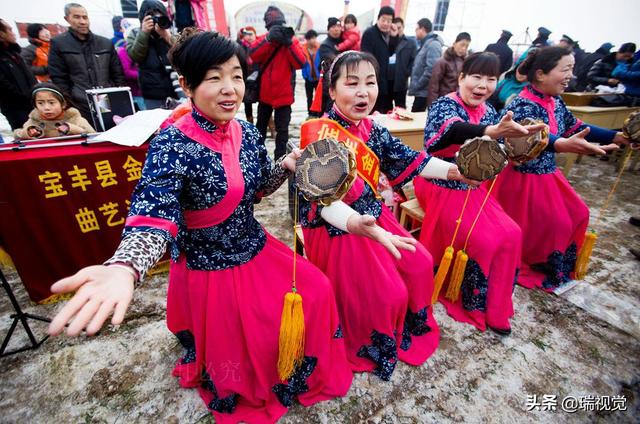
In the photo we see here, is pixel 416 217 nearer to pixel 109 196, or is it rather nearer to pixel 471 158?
pixel 471 158

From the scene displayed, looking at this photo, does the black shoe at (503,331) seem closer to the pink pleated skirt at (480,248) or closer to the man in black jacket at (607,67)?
the pink pleated skirt at (480,248)

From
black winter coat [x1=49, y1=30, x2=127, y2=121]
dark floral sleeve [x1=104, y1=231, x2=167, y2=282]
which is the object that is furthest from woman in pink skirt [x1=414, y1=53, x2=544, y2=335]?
black winter coat [x1=49, y1=30, x2=127, y2=121]

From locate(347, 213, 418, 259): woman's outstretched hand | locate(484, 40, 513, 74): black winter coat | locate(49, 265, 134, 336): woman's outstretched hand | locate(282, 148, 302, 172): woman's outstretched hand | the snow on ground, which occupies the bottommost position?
the snow on ground

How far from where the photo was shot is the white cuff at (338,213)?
1.45m

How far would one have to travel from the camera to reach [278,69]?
175 inches

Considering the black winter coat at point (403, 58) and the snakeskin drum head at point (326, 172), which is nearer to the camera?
the snakeskin drum head at point (326, 172)

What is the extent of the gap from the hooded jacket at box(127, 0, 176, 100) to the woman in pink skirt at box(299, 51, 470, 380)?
2.85m

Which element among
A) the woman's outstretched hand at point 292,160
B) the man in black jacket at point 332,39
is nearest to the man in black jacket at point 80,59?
the man in black jacket at point 332,39

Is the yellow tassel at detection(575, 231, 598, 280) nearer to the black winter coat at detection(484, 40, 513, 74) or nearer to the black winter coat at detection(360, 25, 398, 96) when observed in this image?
the black winter coat at detection(360, 25, 398, 96)

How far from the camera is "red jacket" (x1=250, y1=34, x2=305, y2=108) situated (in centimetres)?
435

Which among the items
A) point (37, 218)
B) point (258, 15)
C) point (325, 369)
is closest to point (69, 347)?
point (37, 218)

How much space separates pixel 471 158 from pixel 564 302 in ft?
5.92

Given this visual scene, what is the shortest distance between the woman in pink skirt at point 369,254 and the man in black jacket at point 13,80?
462 centimetres

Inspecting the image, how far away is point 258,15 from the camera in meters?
19.0
